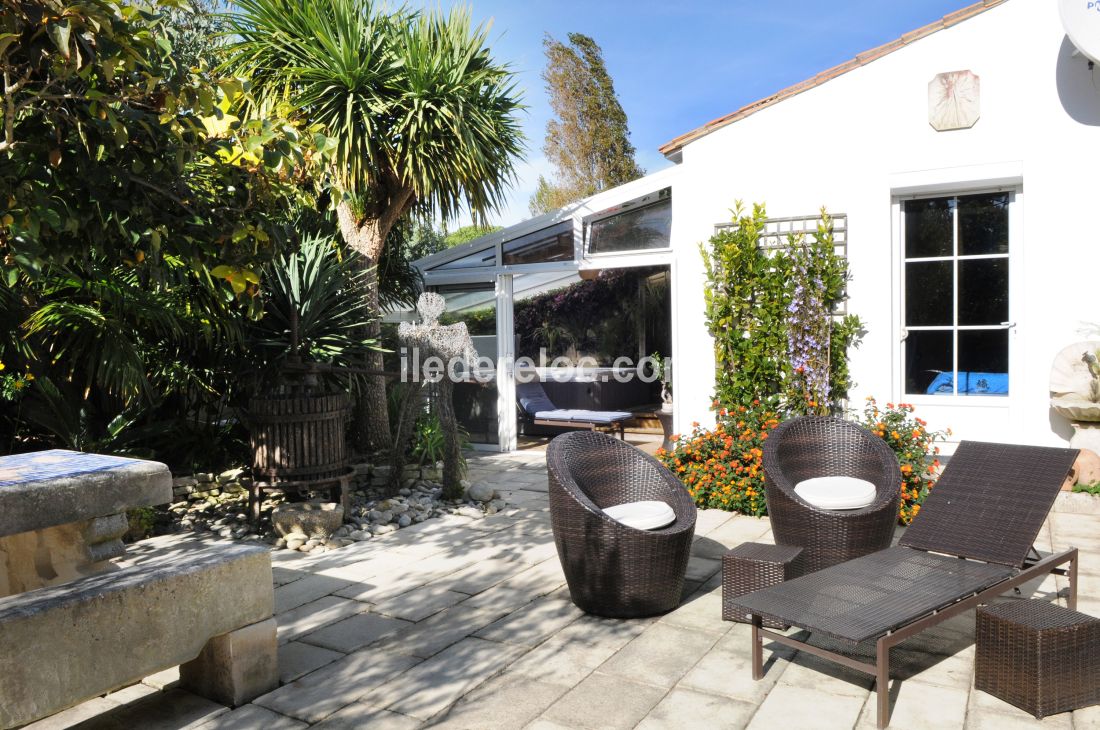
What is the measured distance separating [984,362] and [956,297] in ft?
1.82

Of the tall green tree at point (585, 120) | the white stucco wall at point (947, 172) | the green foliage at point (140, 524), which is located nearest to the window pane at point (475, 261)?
the white stucco wall at point (947, 172)

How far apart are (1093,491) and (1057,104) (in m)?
2.83

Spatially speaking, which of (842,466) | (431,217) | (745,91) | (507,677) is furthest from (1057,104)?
(745,91)

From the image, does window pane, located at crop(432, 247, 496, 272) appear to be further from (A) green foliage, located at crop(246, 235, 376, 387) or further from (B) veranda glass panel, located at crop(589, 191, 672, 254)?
(A) green foliage, located at crop(246, 235, 376, 387)

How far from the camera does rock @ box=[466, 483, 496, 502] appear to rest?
6465 mm

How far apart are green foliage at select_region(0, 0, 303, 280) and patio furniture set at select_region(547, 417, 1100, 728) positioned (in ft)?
6.33

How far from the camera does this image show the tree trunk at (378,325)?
24.0ft

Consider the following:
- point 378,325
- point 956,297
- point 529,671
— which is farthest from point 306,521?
point 956,297

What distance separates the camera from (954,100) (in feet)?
20.6

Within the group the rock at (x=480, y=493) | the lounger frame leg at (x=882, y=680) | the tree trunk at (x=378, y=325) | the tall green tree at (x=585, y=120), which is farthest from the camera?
the tall green tree at (x=585, y=120)

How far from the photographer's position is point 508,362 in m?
8.83

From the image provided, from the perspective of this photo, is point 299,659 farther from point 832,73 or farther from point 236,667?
point 832,73

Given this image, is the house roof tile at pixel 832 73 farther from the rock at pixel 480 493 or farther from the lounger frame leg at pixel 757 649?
the lounger frame leg at pixel 757 649

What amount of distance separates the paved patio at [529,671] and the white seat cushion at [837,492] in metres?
0.72
